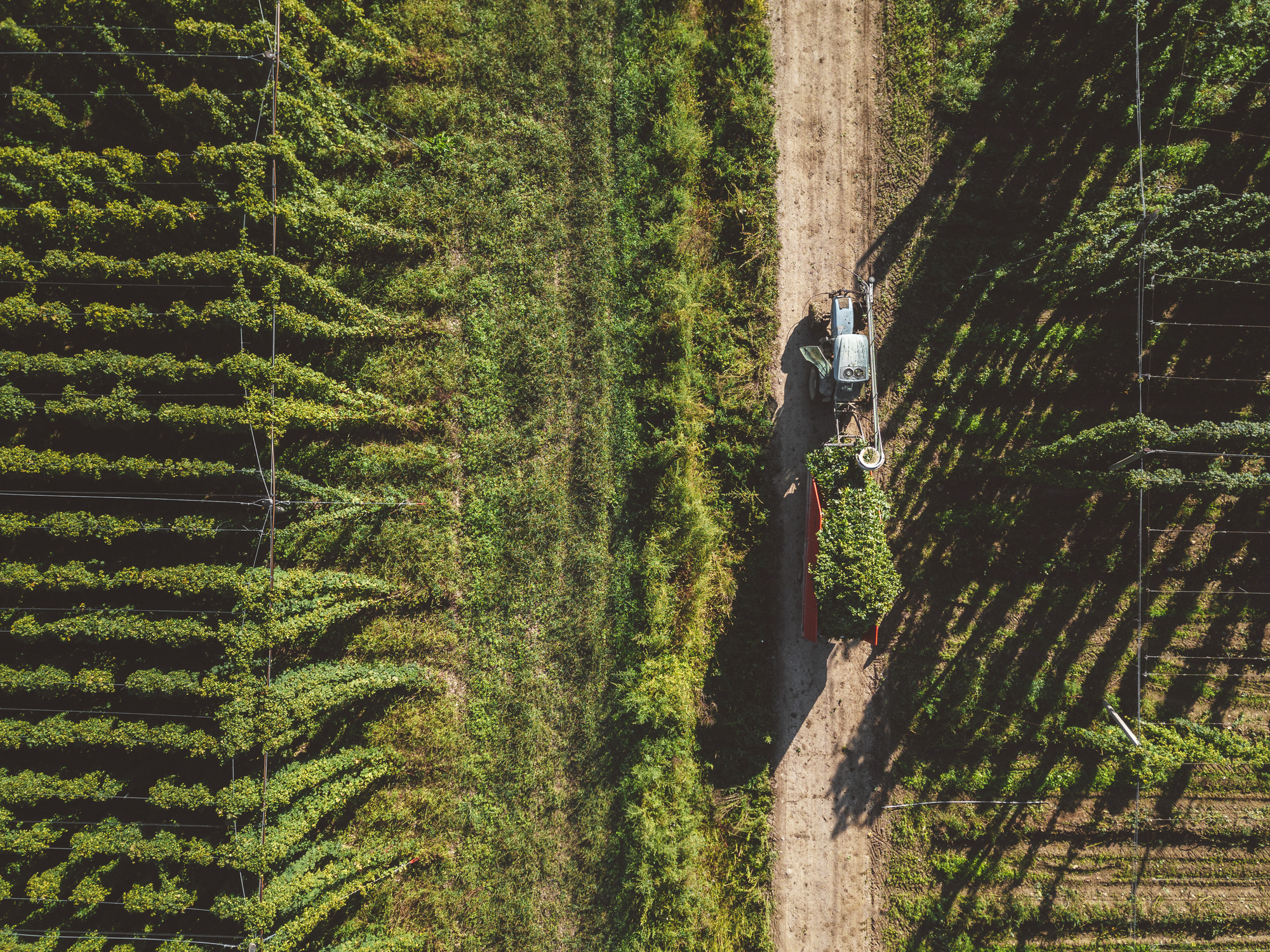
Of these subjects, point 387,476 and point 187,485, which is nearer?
point 187,485

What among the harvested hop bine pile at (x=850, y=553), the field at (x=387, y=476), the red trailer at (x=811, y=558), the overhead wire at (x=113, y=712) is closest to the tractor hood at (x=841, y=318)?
the field at (x=387, y=476)

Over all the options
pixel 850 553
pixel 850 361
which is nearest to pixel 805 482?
pixel 850 553

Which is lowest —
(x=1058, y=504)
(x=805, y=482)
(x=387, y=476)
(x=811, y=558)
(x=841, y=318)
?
(x=811, y=558)

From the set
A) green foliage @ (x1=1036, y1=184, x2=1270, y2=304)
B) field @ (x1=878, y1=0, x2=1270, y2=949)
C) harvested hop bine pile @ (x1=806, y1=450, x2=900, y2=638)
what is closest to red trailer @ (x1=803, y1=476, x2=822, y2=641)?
harvested hop bine pile @ (x1=806, y1=450, x2=900, y2=638)

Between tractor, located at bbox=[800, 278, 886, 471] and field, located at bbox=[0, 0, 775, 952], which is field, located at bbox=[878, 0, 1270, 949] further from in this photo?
field, located at bbox=[0, 0, 775, 952]

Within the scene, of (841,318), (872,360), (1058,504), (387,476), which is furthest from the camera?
(1058,504)

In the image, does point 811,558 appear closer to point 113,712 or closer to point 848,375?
point 848,375

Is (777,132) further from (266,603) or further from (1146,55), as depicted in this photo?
(266,603)

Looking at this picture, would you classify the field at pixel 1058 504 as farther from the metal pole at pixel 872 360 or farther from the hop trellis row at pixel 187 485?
the hop trellis row at pixel 187 485
